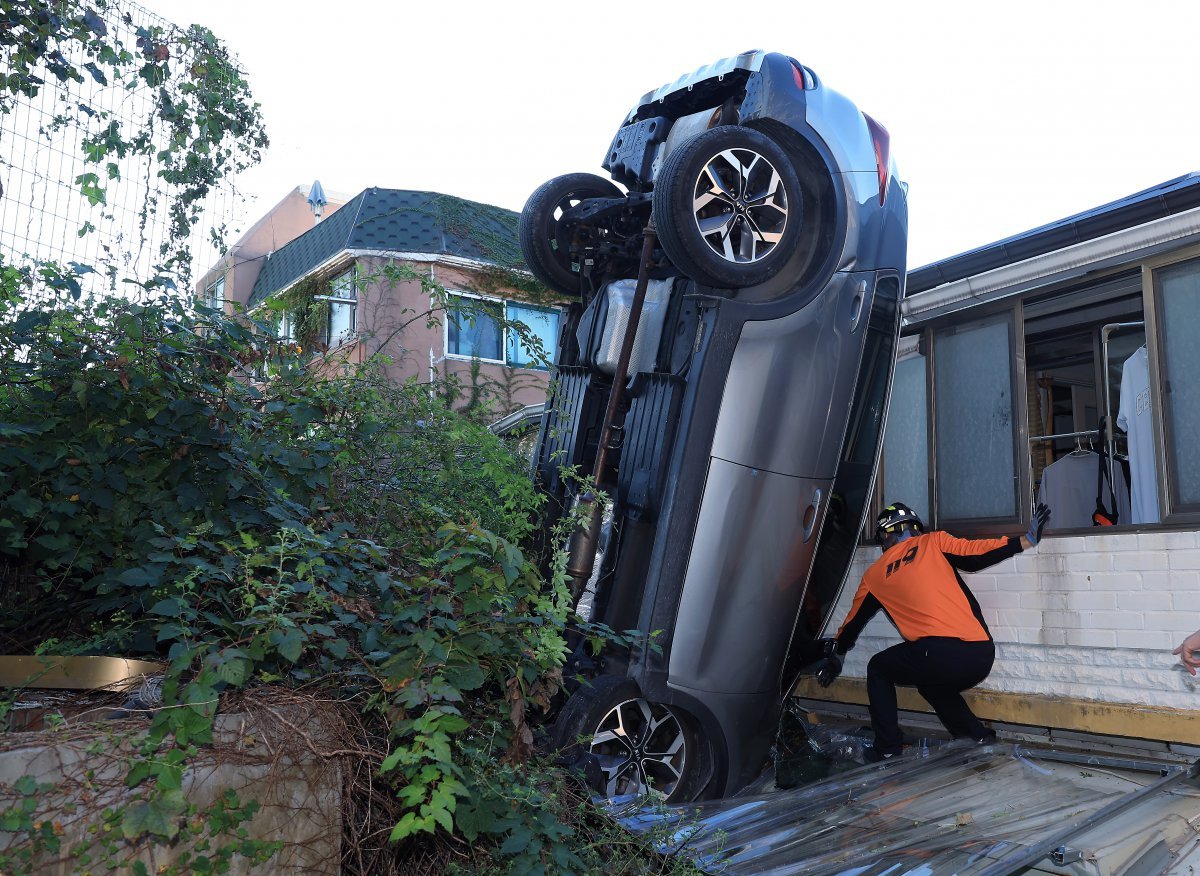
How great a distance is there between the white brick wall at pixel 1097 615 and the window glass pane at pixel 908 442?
2.67ft

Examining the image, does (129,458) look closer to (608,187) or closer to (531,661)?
(531,661)

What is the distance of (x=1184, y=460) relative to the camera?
486 centimetres

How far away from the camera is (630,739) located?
473 cm

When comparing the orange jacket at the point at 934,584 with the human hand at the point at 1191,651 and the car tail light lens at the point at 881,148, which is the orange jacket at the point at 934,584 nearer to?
the human hand at the point at 1191,651

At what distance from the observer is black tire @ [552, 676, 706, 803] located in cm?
448

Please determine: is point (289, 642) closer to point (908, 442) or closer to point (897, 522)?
point (897, 522)

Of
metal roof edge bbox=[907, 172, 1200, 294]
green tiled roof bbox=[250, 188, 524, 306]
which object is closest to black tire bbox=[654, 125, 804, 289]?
metal roof edge bbox=[907, 172, 1200, 294]

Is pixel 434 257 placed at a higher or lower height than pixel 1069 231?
higher

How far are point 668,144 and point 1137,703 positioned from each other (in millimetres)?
3703

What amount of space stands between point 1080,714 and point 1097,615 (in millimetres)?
497

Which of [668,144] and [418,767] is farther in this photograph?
[668,144]

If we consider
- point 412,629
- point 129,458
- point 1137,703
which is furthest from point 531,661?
point 1137,703

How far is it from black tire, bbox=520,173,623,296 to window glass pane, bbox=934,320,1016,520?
7.62 feet

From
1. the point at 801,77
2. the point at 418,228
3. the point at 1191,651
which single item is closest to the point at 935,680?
the point at 1191,651
